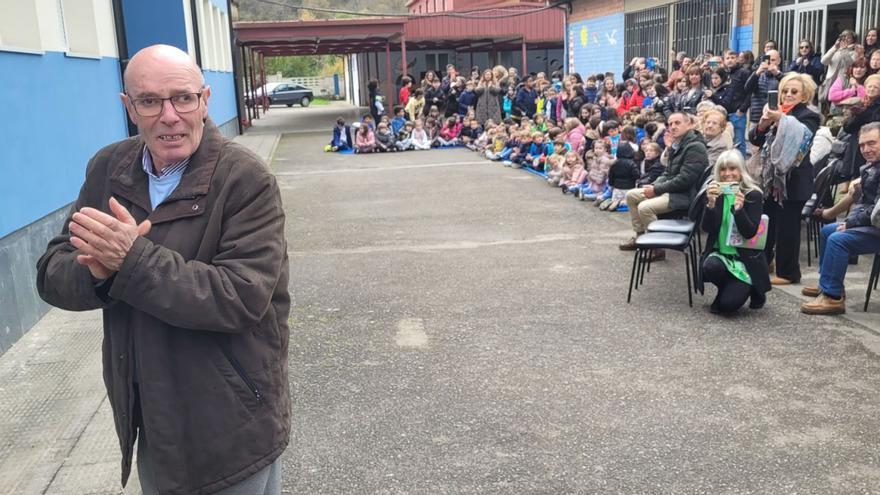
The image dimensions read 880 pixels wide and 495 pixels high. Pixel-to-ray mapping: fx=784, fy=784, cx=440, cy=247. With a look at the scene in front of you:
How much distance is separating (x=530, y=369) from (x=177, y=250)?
342cm

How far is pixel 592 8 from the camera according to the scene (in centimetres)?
2245

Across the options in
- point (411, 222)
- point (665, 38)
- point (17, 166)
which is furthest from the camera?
point (665, 38)

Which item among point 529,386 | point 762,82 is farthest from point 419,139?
point 529,386

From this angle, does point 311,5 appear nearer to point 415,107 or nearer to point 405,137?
point 415,107

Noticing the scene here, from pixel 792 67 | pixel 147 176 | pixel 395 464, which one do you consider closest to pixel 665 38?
pixel 792 67

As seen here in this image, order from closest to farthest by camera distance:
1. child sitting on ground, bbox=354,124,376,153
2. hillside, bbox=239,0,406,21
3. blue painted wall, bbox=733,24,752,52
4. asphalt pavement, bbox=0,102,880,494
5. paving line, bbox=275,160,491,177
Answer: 1. asphalt pavement, bbox=0,102,880,494
2. blue painted wall, bbox=733,24,752,52
3. paving line, bbox=275,160,491,177
4. child sitting on ground, bbox=354,124,376,153
5. hillside, bbox=239,0,406,21

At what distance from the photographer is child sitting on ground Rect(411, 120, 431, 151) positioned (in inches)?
794

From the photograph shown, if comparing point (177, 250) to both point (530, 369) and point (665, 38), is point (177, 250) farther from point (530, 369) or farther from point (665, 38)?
point (665, 38)

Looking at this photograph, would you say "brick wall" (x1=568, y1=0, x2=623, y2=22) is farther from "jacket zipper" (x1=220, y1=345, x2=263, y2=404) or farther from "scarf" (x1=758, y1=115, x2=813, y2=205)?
"jacket zipper" (x1=220, y1=345, x2=263, y2=404)

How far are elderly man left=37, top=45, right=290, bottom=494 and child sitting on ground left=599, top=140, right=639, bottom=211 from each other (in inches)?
338

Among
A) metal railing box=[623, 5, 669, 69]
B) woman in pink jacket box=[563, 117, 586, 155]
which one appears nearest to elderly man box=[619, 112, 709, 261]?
woman in pink jacket box=[563, 117, 586, 155]

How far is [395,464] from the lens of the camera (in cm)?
391

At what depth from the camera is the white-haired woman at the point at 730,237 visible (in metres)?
6.05

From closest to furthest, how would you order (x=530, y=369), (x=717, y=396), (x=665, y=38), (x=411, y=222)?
(x=717, y=396) → (x=530, y=369) → (x=411, y=222) → (x=665, y=38)
